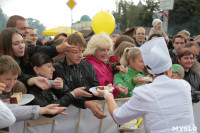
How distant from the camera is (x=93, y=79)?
3.07 meters

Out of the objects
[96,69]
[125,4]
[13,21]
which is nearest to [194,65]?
[96,69]

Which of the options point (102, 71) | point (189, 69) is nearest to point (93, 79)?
point (102, 71)

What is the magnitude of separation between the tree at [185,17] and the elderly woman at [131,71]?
33.3 meters

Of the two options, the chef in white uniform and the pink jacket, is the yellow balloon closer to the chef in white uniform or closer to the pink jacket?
the pink jacket

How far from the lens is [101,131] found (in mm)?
3164

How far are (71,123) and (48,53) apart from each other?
1.04 metres

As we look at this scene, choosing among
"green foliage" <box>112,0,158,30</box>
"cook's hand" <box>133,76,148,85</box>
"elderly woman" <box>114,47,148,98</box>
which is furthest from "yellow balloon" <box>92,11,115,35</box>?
"green foliage" <box>112,0,158,30</box>

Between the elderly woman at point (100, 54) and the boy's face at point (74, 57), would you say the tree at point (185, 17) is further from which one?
the boy's face at point (74, 57)

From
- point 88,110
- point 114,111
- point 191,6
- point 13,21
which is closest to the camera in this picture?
point 114,111

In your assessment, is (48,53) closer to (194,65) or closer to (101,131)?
(101,131)

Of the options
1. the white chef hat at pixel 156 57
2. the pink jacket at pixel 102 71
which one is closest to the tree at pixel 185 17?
the pink jacket at pixel 102 71

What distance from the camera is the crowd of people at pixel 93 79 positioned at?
1915 millimetres

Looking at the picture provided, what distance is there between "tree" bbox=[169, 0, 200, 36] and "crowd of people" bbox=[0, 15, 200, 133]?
33.3 meters

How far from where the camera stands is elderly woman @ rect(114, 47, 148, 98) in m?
3.38
